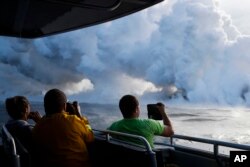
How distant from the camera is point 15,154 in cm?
249

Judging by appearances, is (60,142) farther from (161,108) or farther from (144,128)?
(161,108)

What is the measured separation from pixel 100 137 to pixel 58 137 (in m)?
0.97

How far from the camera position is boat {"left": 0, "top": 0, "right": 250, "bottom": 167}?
2971 mm

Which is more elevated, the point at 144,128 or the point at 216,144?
the point at 144,128

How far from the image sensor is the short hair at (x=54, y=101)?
120 inches

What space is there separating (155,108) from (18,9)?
224cm

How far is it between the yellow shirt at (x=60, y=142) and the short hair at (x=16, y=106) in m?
0.50

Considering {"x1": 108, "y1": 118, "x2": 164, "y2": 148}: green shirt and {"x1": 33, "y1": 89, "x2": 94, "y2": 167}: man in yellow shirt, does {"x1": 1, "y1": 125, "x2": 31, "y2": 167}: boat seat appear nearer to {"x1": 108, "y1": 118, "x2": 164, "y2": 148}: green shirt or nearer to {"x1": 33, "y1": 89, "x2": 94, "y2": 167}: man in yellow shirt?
{"x1": 33, "y1": 89, "x2": 94, "y2": 167}: man in yellow shirt

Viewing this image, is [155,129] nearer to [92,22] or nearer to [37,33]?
[92,22]

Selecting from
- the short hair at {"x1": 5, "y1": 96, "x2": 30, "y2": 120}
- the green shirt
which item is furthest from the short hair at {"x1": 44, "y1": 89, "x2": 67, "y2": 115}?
the green shirt

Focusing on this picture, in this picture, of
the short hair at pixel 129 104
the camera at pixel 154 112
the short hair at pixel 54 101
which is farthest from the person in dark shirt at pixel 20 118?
the camera at pixel 154 112

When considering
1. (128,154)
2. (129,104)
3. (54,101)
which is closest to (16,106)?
(54,101)

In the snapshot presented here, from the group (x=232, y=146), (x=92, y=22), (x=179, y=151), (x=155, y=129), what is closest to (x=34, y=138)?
(x=155, y=129)

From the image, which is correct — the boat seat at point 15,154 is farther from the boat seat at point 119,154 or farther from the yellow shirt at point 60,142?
the boat seat at point 119,154
